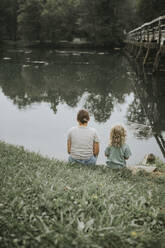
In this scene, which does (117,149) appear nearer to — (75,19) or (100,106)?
(100,106)

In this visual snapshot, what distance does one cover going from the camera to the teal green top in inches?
199

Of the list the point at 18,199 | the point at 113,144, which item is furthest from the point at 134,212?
the point at 113,144

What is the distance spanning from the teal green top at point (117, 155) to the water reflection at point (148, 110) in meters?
1.80

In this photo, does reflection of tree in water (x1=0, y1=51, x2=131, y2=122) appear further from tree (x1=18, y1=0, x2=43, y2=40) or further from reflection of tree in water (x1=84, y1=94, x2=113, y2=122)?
tree (x1=18, y1=0, x2=43, y2=40)

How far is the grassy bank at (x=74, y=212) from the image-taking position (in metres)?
2.66

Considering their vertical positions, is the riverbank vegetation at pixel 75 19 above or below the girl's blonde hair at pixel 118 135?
above

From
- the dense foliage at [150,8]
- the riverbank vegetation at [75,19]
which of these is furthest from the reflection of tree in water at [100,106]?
the riverbank vegetation at [75,19]

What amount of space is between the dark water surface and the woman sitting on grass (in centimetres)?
128

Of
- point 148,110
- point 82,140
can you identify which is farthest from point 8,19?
point 82,140

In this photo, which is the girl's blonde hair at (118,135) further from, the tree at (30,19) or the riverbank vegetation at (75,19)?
the tree at (30,19)

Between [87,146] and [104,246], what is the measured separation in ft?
8.43

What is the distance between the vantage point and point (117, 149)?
5.07 m

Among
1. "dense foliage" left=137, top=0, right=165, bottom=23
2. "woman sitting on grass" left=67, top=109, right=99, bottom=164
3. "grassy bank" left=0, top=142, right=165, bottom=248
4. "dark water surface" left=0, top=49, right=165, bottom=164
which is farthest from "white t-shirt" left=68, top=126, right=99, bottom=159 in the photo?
"dense foliage" left=137, top=0, right=165, bottom=23

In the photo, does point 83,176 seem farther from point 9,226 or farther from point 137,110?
point 137,110
